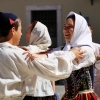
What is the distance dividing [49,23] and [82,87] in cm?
1138

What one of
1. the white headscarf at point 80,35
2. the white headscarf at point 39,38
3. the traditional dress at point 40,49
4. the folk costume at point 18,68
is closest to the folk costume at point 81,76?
the white headscarf at point 80,35

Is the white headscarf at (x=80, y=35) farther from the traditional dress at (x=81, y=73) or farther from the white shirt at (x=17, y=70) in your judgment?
the white shirt at (x=17, y=70)

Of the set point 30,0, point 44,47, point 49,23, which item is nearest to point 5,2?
point 30,0

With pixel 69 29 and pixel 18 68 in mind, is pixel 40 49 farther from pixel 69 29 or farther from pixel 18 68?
pixel 18 68

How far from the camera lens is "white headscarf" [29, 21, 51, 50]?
15.1 feet

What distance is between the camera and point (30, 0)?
14.6 meters

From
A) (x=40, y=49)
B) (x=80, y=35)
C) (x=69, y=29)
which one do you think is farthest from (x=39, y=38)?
(x=80, y=35)

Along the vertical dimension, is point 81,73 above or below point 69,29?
below

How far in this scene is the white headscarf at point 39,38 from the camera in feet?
15.1

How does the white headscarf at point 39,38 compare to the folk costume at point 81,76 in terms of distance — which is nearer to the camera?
the folk costume at point 81,76

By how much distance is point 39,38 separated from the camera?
4691mm

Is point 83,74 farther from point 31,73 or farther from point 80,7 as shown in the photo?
point 80,7

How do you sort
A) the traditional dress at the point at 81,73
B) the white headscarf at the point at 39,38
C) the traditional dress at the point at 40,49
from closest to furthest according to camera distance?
→ the traditional dress at the point at 81,73
the traditional dress at the point at 40,49
the white headscarf at the point at 39,38

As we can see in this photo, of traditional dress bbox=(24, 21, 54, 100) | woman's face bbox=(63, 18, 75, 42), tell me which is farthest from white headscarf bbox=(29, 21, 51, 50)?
woman's face bbox=(63, 18, 75, 42)
